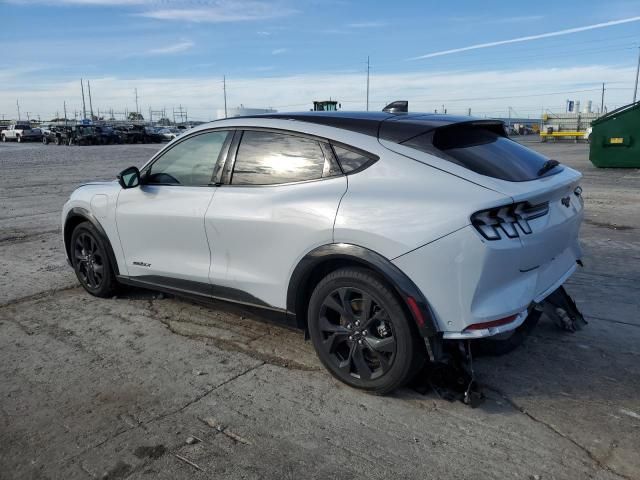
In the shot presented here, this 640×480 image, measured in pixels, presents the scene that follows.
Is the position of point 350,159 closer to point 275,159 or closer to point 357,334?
point 275,159

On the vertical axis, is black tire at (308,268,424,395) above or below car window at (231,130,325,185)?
below

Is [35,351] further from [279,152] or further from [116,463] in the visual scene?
[279,152]

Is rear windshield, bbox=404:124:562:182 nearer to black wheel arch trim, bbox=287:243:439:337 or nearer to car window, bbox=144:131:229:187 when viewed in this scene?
black wheel arch trim, bbox=287:243:439:337

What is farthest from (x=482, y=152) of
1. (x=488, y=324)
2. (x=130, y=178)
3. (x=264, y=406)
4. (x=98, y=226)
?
(x=98, y=226)

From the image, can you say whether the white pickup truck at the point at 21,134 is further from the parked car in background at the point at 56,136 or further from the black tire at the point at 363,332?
the black tire at the point at 363,332

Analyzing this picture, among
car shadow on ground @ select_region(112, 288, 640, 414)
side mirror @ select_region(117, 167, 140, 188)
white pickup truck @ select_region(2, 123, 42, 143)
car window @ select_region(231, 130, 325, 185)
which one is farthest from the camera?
white pickup truck @ select_region(2, 123, 42, 143)

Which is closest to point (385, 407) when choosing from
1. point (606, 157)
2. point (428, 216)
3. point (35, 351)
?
point (428, 216)

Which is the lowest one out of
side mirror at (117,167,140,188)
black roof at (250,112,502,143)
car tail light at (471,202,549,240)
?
car tail light at (471,202,549,240)

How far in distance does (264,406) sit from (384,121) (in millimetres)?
1936

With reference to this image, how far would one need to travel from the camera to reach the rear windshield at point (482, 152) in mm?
3141

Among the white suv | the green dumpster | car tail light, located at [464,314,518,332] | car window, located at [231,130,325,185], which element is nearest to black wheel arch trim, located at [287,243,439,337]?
the white suv

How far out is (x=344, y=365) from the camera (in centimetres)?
339

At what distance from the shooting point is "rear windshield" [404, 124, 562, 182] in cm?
314

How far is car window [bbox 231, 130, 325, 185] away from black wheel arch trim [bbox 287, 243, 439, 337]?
0.53m
